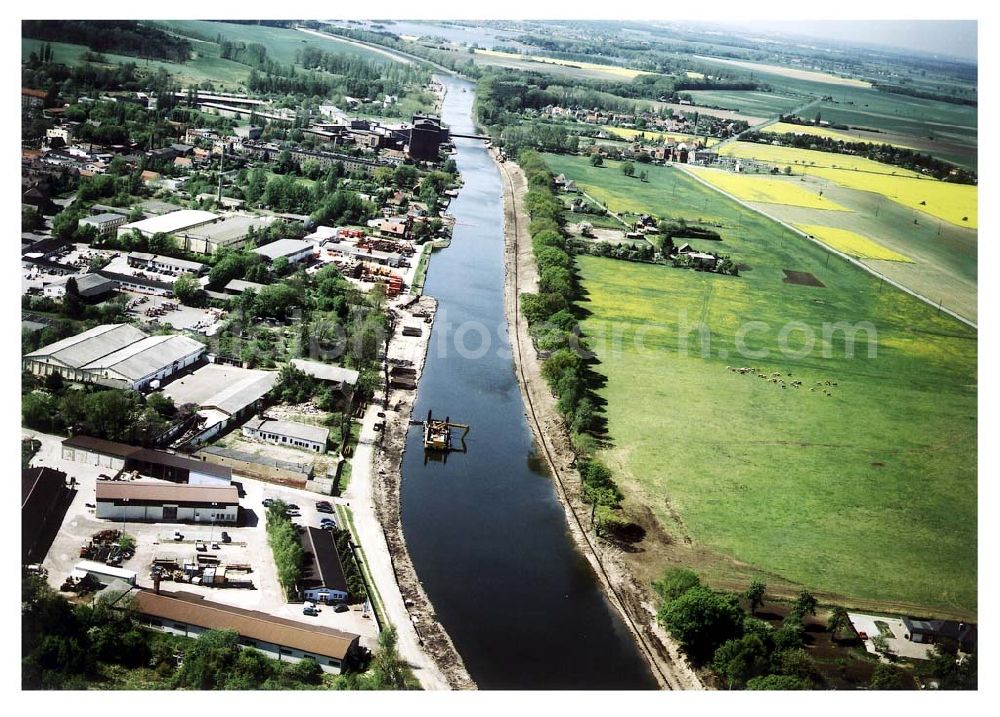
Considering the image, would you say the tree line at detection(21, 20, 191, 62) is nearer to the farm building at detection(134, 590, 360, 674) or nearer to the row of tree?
the farm building at detection(134, 590, 360, 674)

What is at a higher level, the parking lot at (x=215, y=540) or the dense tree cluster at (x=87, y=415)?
the dense tree cluster at (x=87, y=415)

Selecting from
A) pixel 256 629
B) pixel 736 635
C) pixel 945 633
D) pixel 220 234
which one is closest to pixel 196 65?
pixel 220 234

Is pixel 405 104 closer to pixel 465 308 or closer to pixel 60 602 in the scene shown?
pixel 465 308

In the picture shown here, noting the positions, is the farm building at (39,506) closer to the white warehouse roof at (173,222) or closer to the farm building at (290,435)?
the farm building at (290,435)

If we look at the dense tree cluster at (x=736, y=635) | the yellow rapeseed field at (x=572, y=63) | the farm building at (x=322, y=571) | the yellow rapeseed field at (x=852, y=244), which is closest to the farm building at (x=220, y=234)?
the yellow rapeseed field at (x=572, y=63)

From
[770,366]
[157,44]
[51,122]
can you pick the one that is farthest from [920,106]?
[51,122]

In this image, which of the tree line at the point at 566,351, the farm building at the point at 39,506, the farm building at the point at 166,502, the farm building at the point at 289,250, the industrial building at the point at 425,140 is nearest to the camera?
the farm building at the point at 39,506

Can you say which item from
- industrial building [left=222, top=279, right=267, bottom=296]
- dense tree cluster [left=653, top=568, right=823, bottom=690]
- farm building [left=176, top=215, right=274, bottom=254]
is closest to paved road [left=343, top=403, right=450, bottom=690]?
dense tree cluster [left=653, top=568, right=823, bottom=690]
